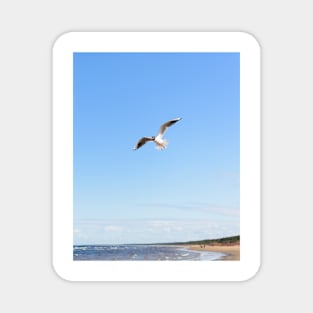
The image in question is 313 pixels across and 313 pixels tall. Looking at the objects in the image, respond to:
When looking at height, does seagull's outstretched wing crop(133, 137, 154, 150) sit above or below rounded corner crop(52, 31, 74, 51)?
below

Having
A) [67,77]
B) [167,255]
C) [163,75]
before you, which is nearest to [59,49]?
[67,77]

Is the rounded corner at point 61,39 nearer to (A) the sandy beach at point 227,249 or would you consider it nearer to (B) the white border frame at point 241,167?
(B) the white border frame at point 241,167

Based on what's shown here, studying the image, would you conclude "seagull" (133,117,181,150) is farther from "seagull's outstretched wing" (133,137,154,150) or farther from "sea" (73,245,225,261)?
"sea" (73,245,225,261)

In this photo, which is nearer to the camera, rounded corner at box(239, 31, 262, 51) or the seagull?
rounded corner at box(239, 31, 262, 51)

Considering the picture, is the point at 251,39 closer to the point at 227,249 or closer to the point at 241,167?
the point at 241,167

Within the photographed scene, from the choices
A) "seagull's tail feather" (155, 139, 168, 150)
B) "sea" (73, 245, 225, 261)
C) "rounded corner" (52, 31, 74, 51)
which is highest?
"rounded corner" (52, 31, 74, 51)

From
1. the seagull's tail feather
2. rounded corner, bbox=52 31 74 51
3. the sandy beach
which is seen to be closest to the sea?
the sandy beach
